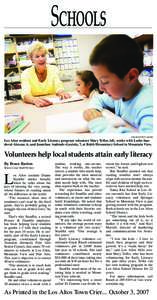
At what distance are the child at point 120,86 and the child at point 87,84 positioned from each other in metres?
0.01

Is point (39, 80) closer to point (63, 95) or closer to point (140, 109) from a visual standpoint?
point (63, 95)

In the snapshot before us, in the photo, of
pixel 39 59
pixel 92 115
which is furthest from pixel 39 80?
pixel 92 115

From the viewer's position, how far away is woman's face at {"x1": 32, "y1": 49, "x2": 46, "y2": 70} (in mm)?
1112

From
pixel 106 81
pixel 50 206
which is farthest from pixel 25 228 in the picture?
pixel 106 81

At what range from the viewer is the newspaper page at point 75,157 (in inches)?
43.1

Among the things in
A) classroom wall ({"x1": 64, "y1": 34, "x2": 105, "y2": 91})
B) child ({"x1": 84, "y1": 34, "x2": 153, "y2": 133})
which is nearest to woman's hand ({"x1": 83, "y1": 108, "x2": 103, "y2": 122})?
child ({"x1": 84, "y1": 34, "x2": 153, "y2": 133})

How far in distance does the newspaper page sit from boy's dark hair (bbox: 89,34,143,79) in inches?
0.5

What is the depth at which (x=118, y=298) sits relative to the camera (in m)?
1.13

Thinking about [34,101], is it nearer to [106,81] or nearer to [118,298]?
[106,81]

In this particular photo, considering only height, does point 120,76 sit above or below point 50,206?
above

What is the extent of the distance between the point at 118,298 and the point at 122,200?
252 millimetres

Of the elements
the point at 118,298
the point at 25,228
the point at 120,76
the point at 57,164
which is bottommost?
the point at 118,298

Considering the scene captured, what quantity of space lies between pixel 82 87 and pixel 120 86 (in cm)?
10

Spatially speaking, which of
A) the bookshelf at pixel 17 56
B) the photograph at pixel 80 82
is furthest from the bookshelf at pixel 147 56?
the bookshelf at pixel 17 56
